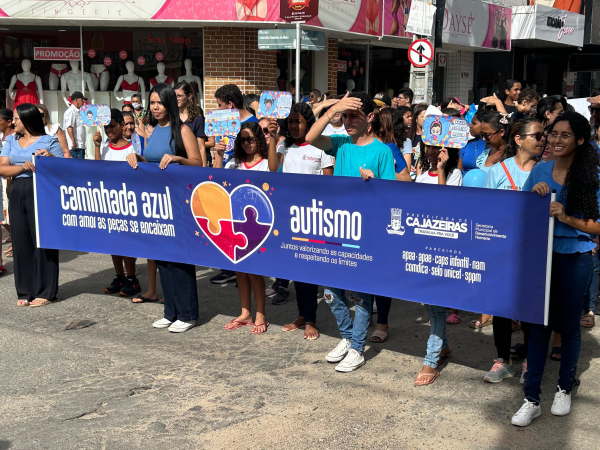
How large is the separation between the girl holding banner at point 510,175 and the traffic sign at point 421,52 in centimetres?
691

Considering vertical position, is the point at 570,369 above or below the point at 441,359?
above

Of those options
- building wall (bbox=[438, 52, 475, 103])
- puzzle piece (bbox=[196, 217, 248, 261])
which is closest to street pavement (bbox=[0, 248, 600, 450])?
puzzle piece (bbox=[196, 217, 248, 261])

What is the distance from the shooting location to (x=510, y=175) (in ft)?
17.2

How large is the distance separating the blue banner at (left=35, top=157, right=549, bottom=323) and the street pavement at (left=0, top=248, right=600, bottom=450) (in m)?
0.68

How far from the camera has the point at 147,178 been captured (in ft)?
21.0

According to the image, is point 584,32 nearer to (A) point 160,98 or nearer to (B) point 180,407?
(A) point 160,98

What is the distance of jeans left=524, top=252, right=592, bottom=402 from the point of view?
440 cm

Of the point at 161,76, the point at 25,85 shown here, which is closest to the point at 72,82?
the point at 25,85

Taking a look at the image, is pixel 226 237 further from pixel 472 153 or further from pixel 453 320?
pixel 472 153

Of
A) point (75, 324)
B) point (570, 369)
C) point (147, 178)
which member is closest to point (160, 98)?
point (147, 178)

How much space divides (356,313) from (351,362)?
1.24 ft

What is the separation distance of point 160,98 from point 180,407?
2.76 metres

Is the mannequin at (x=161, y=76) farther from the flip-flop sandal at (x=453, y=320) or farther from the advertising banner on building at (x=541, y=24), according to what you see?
the advertising banner on building at (x=541, y=24)

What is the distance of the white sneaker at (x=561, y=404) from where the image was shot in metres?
4.61
